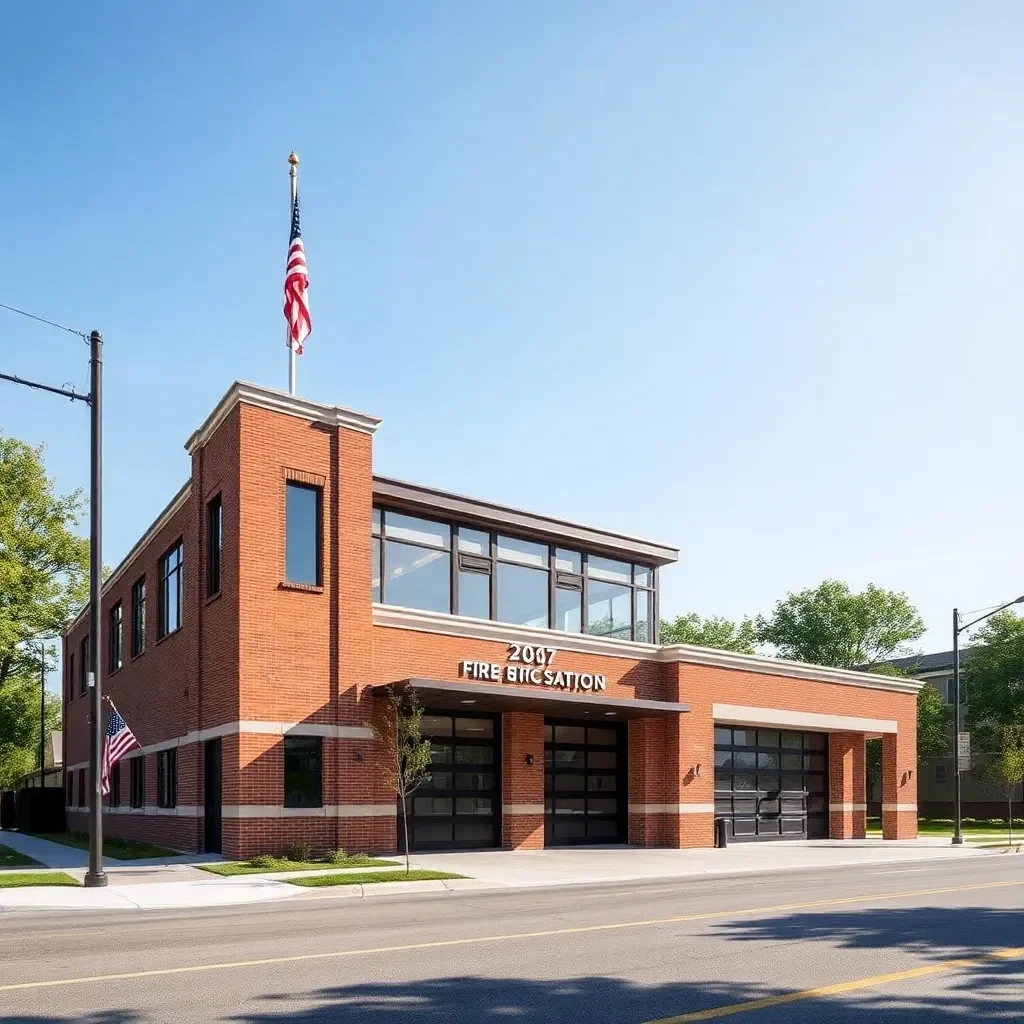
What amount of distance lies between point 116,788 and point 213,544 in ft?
45.6

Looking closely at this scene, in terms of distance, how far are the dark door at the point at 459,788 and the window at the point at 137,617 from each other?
11.8m

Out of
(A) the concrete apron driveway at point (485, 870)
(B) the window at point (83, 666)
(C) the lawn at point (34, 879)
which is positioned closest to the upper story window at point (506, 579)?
(A) the concrete apron driveway at point (485, 870)

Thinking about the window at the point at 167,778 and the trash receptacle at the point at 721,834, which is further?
the trash receptacle at the point at 721,834

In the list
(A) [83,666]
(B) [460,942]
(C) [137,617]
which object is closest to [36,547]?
(A) [83,666]

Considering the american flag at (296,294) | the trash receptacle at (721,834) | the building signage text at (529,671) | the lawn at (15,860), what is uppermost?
the american flag at (296,294)

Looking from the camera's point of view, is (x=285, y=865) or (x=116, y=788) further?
(x=116, y=788)

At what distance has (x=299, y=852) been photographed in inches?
960

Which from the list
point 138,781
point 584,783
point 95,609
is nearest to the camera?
point 95,609

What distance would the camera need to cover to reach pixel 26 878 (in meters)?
21.4

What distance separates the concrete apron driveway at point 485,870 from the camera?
731 inches

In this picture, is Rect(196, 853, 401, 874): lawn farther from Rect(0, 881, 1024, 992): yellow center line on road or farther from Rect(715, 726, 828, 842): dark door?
Rect(715, 726, 828, 842): dark door

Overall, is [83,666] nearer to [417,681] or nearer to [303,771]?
[303,771]

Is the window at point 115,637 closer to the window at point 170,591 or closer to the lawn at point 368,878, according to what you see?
the window at point 170,591

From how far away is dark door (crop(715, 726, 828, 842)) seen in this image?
35.1 meters
